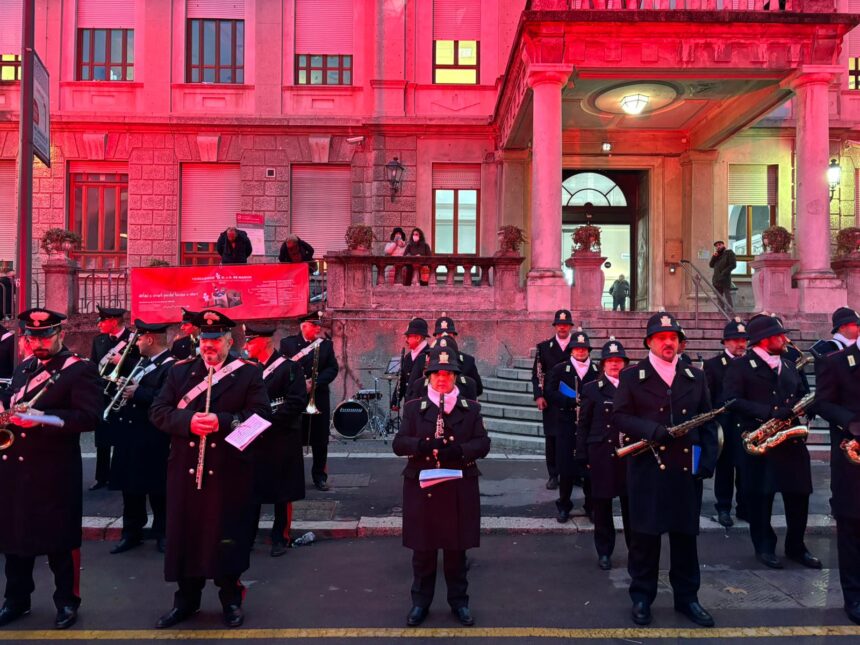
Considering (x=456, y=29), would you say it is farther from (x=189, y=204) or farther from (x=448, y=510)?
(x=448, y=510)

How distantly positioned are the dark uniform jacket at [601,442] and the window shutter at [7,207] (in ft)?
60.7

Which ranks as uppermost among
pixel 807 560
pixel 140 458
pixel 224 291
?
pixel 224 291

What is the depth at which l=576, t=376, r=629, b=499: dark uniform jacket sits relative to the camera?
18.9 ft

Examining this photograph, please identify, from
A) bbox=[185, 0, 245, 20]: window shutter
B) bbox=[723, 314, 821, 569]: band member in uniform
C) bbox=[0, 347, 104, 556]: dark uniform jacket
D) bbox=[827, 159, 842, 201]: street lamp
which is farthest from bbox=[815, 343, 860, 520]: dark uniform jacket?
bbox=[185, 0, 245, 20]: window shutter

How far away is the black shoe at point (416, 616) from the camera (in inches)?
182

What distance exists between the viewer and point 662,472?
15.5 feet

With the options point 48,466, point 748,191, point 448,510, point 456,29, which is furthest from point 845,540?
point 456,29

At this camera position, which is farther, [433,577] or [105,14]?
[105,14]

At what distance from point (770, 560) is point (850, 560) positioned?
3.80ft

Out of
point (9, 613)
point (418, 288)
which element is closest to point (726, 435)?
point (9, 613)

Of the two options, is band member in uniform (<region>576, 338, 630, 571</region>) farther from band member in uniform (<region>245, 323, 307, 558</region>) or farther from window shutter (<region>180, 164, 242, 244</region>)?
window shutter (<region>180, 164, 242, 244</region>)

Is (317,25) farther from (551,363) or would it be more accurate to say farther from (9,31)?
(551,363)

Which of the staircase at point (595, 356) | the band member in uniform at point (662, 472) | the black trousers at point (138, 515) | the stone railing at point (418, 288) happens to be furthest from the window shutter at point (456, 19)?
the band member in uniform at point (662, 472)

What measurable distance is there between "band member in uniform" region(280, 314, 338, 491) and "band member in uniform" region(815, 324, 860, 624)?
5.46m
